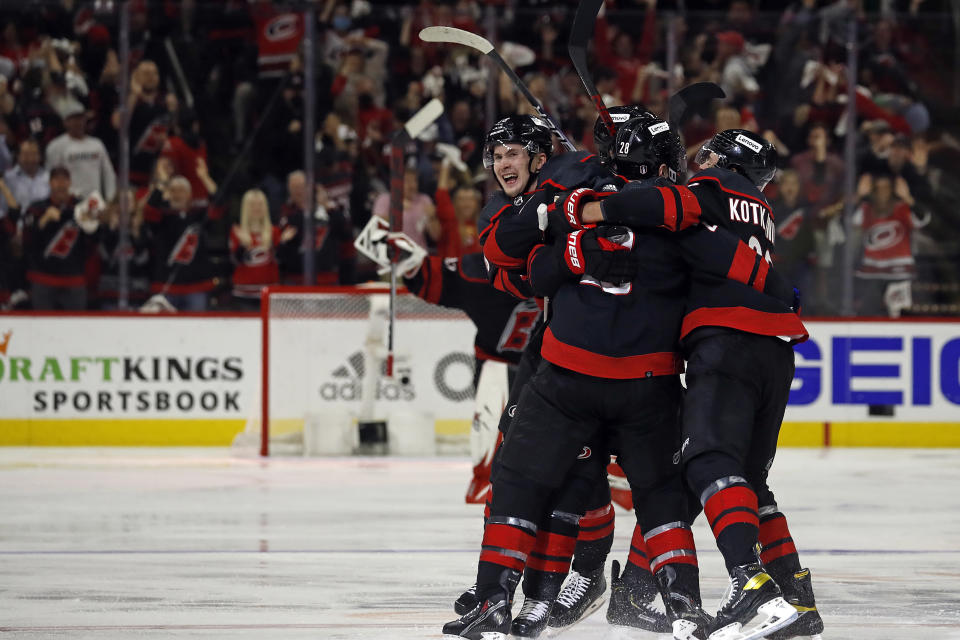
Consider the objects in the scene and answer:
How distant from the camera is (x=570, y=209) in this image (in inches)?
131

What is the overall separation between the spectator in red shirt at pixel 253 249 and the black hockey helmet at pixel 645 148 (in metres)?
5.75

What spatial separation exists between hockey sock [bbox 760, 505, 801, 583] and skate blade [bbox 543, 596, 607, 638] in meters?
0.42

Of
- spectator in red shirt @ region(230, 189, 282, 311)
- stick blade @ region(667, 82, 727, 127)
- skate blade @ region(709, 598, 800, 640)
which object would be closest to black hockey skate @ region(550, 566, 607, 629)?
skate blade @ region(709, 598, 800, 640)

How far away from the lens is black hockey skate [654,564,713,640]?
329cm

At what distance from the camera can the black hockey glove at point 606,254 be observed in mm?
3299

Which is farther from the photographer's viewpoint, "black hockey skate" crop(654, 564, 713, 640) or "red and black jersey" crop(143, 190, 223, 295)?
"red and black jersey" crop(143, 190, 223, 295)

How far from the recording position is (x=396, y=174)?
5.78m

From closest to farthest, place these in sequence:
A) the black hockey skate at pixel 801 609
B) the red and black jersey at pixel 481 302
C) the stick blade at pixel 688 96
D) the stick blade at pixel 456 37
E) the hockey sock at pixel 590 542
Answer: the black hockey skate at pixel 801 609
the hockey sock at pixel 590 542
the stick blade at pixel 688 96
the stick blade at pixel 456 37
the red and black jersey at pixel 481 302

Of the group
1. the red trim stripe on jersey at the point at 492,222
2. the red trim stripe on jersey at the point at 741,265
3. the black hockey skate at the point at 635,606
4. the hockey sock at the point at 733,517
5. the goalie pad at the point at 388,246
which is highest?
the red trim stripe on jersey at the point at 492,222

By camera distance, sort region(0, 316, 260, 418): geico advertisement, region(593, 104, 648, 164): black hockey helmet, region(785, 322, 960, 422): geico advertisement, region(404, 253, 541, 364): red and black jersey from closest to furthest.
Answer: region(593, 104, 648, 164): black hockey helmet → region(404, 253, 541, 364): red and black jersey → region(0, 316, 260, 418): geico advertisement → region(785, 322, 960, 422): geico advertisement

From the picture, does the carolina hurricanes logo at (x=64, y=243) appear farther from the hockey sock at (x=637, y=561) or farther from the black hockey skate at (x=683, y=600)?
the black hockey skate at (x=683, y=600)

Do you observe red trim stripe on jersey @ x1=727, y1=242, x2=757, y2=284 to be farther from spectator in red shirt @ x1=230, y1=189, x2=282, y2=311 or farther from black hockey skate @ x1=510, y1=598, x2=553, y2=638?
spectator in red shirt @ x1=230, y1=189, x2=282, y2=311

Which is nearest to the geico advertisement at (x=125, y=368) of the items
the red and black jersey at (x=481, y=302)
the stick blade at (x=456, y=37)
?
the red and black jersey at (x=481, y=302)

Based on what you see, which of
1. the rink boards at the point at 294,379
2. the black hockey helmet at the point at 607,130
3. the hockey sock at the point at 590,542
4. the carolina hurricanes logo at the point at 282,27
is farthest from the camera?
the carolina hurricanes logo at the point at 282,27
